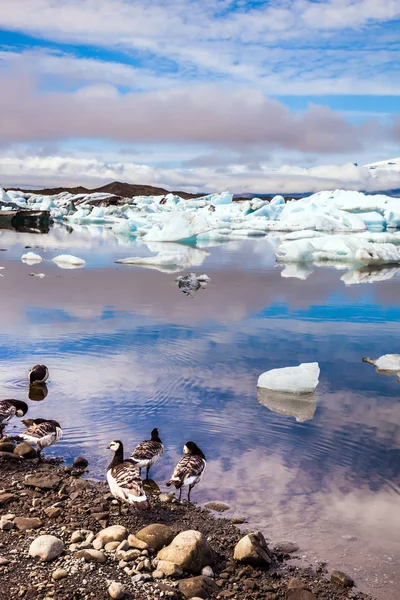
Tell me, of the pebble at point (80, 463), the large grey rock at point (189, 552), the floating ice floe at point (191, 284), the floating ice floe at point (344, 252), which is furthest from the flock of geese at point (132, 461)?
the floating ice floe at point (344, 252)

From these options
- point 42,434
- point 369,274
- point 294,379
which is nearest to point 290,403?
point 294,379

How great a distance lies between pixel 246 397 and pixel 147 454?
212 centimetres

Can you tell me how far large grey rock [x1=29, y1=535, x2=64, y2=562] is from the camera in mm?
3518

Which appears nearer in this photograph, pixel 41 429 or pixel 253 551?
pixel 253 551

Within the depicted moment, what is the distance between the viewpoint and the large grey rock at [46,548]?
3518mm

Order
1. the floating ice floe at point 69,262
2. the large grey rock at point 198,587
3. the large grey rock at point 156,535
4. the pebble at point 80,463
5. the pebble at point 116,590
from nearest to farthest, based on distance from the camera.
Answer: the pebble at point 116,590
the large grey rock at point 198,587
the large grey rock at point 156,535
the pebble at point 80,463
the floating ice floe at point 69,262

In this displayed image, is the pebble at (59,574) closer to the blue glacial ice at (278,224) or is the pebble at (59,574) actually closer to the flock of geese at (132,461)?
the flock of geese at (132,461)

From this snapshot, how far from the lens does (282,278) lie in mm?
17266

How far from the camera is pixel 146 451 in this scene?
188 inches

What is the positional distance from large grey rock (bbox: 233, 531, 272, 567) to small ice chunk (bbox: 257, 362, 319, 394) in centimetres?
312

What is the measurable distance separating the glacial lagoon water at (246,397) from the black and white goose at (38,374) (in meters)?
0.17

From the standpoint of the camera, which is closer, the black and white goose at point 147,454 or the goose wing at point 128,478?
the goose wing at point 128,478

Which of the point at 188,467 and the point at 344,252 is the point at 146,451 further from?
the point at 344,252

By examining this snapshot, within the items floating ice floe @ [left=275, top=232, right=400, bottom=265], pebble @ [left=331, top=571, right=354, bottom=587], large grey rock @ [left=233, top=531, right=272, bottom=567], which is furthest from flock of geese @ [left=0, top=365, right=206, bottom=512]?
floating ice floe @ [left=275, top=232, right=400, bottom=265]
